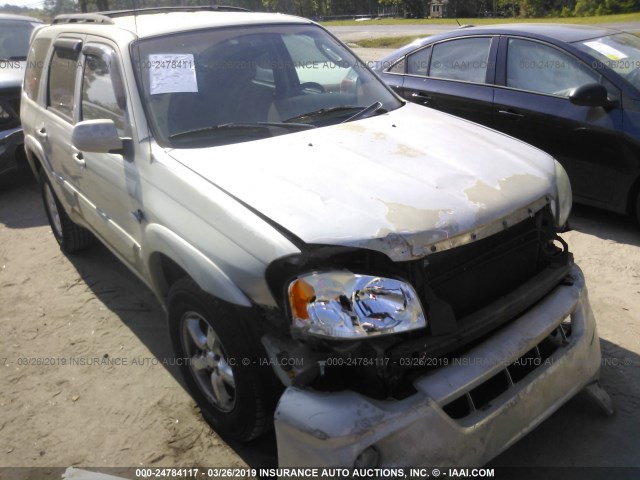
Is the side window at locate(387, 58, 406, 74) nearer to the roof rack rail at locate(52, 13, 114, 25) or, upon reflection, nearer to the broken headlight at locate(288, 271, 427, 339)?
the roof rack rail at locate(52, 13, 114, 25)

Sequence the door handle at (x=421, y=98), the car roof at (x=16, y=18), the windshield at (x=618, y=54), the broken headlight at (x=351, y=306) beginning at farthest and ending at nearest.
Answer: the car roof at (x=16, y=18) < the door handle at (x=421, y=98) < the windshield at (x=618, y=54) < the broken headlight at (x=351, y=306)

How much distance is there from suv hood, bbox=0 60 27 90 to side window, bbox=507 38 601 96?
540cm

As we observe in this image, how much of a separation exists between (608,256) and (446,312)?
2.73m

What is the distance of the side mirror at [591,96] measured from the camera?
14.5 feet

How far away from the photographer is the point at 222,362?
8.53 ft

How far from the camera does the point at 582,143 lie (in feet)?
15.2

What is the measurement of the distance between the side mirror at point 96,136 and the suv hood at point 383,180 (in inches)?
15.4

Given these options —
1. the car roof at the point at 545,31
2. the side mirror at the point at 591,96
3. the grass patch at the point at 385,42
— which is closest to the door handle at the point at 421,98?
the car roof at the point at 545,31

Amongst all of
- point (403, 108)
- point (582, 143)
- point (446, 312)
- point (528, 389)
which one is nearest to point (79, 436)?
point (446, 312)

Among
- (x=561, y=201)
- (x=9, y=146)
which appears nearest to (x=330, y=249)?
(x=561, y=201)

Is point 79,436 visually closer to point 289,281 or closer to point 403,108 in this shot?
point 289,281

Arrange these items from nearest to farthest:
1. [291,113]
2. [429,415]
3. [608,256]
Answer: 1. [429,415]
2. [291,113]
3. [608,256]

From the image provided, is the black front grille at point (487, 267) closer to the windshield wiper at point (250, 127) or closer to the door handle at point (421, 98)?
the windshield wiper at point (250, 127)

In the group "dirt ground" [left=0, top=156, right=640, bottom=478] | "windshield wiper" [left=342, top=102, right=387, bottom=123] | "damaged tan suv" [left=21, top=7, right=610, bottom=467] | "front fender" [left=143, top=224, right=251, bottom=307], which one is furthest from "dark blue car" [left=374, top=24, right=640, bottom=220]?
"front fender" [left=143, top=224, right=251, bottom=307]
